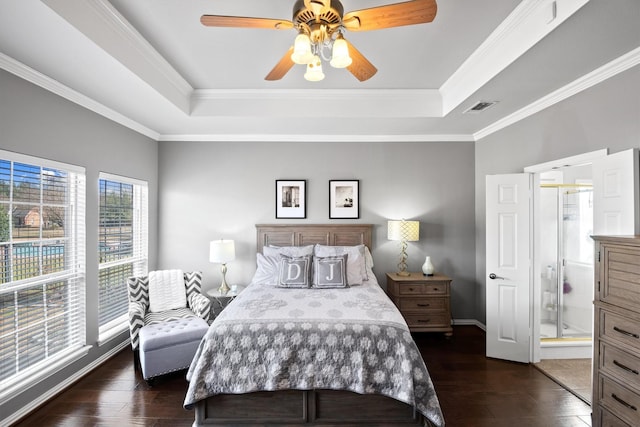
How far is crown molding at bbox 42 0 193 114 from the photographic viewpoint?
1.84 metres

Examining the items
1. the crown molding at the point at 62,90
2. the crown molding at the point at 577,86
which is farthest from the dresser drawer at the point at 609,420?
the crown molding at the point at 62,90

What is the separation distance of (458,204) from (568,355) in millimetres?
2100

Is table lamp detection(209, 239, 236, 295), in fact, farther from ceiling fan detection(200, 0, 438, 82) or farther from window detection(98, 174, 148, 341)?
ceiling fan detection(200, 0, 438, 82)

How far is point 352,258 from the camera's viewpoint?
3.63 meters

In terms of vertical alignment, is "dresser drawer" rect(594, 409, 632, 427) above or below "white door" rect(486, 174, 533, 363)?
below

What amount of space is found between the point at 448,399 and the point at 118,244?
386cm

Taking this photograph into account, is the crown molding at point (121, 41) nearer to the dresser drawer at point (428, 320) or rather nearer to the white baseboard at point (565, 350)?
the dresser drawer at point (428, 320)

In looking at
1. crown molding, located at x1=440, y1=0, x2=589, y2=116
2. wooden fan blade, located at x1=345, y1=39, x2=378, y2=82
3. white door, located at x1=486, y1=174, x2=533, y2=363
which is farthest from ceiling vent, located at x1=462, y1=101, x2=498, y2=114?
wooden fan blade, located at x1=345, y1=39, x2=378, y2=82

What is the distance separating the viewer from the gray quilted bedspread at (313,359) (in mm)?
2152

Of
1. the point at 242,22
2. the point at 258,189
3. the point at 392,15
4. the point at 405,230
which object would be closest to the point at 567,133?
the point at 405,230

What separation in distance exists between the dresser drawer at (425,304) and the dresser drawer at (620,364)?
1794 mm

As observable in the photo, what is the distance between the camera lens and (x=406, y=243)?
14.0 ft

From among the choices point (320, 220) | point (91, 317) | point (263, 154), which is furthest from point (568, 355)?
point (91, 317)

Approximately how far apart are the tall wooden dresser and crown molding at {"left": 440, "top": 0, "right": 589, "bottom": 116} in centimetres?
141
